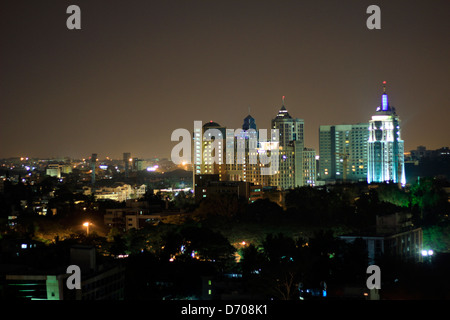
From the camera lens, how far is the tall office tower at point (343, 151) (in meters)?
36.7

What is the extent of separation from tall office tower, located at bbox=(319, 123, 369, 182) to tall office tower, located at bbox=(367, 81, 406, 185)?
3.85 m

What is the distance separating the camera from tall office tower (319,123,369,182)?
120 ft

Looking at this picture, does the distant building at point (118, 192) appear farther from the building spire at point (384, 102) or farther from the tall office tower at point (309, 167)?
the building spire at point (384, 102)

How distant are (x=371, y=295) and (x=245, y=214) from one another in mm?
7759

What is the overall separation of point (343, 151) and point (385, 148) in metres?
5.29

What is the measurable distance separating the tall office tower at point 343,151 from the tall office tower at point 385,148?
3.85 meters

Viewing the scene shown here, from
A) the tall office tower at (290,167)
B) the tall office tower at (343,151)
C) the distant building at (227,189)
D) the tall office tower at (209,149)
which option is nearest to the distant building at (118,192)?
the tall office tower at (209,149)

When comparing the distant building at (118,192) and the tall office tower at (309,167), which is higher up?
the tall office tower at (309,167)

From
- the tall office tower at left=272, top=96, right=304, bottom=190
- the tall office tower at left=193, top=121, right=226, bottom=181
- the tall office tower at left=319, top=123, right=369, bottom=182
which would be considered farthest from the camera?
the tall office tower at left=319, top=123, right=369, bottom=182

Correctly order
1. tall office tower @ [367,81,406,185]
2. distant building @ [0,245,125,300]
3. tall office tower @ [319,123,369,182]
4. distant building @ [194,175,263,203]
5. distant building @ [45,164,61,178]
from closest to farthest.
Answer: distant building @ [0,245,125,300] < distant building @ [194,175,263,203] < tall office tower @ [367,81,406,185] < tall office tower @ [319,123,369,182] < distant building @ [45,164,61,178]

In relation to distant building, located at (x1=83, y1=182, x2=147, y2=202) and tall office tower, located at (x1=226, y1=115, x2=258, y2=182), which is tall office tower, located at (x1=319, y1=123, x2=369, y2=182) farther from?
distant building, located at (x1=83, y1=182, x2=147, y2=202)

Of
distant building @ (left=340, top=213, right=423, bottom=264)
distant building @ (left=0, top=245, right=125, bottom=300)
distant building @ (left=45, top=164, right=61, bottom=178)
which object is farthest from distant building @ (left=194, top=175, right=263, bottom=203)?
distant building @ (left=45, top=164, right=61, bottom=178)
